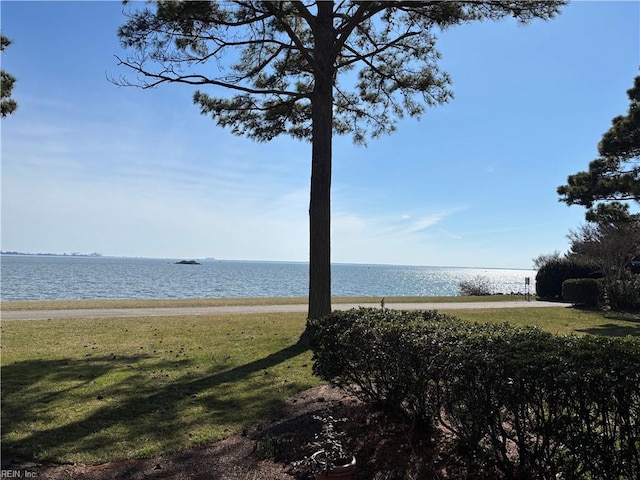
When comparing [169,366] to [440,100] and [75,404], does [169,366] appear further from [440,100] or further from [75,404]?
[440,100]

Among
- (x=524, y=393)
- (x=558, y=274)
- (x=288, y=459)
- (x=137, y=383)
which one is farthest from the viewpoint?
(x=558, y=274)

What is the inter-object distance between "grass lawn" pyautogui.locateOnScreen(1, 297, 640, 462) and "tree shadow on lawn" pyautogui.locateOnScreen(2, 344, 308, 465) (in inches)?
0.5

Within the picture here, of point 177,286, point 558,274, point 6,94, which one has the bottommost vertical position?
point 177,286

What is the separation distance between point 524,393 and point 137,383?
5.72 metres

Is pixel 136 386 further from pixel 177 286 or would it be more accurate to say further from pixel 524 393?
pixel 177 286

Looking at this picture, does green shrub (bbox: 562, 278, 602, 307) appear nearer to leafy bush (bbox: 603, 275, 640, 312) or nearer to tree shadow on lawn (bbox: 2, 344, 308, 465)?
leafy bush (bbox: 603, 275, 640, 312)

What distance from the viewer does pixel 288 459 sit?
156 inches

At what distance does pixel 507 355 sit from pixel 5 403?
6142 millimetres

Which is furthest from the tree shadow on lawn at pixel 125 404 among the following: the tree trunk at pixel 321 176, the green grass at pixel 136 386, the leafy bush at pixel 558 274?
the leafy bush at pixel 558 274

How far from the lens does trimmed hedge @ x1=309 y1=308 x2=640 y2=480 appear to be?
2.52 meters

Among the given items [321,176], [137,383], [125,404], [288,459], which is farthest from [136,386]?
[321,176]

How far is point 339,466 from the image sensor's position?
10.3ft

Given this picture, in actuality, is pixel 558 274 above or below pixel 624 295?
above

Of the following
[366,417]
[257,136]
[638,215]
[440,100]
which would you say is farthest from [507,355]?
[638,215]
